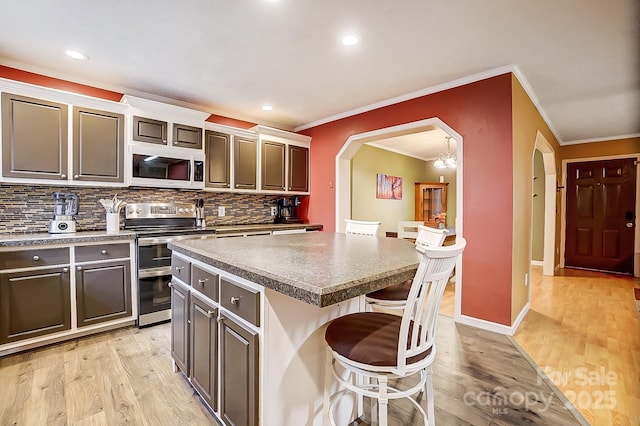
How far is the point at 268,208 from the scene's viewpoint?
471 centimetres

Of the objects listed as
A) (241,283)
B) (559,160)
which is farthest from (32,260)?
(559,160)

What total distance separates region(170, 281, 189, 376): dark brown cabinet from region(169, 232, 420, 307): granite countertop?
1.03ft

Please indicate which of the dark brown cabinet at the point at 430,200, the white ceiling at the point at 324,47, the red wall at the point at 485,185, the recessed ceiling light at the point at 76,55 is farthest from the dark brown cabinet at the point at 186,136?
the dark brown cabinet at the point at 430,200

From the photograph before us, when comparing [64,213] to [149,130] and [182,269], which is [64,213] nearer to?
[149,130]

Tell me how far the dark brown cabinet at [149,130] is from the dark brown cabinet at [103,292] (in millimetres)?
1314

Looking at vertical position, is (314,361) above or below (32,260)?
below

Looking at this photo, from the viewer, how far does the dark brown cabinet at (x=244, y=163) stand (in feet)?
13.0

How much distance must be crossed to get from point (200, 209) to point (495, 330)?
3476 mm

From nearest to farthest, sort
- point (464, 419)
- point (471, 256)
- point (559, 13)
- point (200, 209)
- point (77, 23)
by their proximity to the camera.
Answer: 1. point (464, 419)
2. point (559, 13)
3. point (77, 23)
4. point (471, 256)
5. point (200, 209)

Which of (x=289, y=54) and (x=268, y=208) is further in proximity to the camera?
(x=268, y=208)

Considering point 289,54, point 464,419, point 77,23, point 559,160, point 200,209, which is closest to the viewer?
point 464,419

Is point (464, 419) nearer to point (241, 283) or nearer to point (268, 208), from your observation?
point (241, 283)

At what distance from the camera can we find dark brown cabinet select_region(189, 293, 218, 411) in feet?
4.93

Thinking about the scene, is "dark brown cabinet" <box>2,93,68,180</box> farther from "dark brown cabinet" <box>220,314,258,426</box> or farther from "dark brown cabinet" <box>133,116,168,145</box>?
"dark brown cabinet" <box>220,314,258,426</box>
